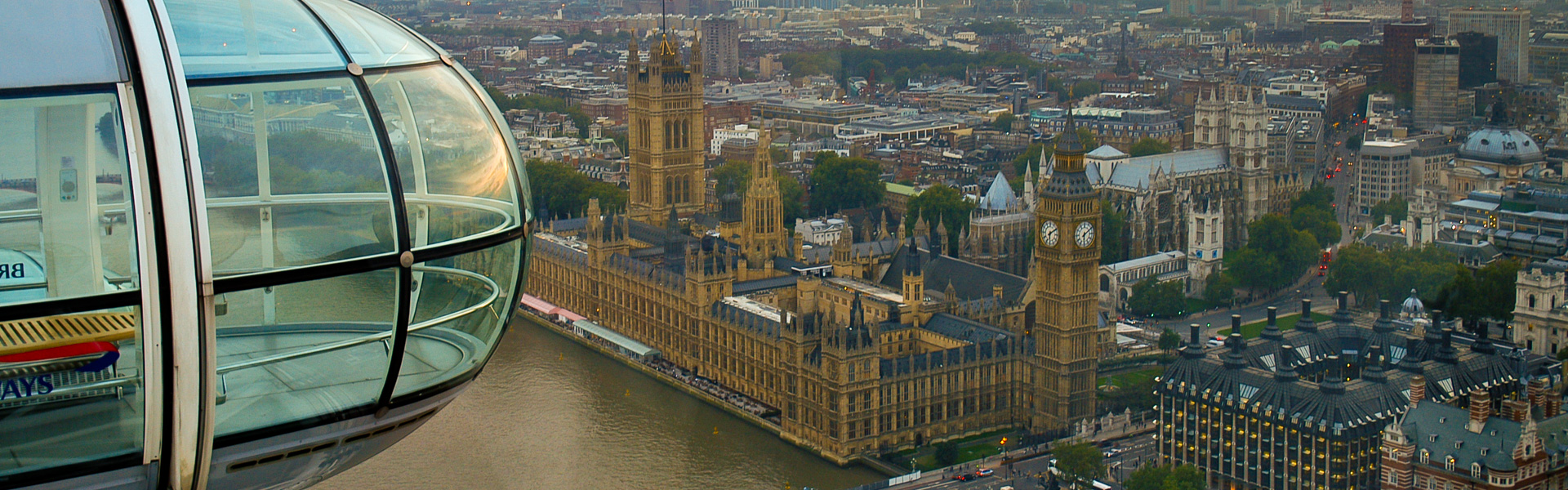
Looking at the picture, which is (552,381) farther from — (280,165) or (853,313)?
(280,165)

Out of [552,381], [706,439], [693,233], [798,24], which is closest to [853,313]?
[706,439]

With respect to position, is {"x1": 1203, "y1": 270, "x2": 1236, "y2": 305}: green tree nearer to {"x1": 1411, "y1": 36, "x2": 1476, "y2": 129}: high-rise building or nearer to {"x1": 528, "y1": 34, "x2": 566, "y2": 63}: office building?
{"x1": 1411, "y1": 36, "x2": 1476, "y2": 129}: high-rise building

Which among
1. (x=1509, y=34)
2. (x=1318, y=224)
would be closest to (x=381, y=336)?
(x=1318, y=224)

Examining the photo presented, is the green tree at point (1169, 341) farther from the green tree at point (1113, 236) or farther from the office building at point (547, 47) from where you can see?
the office building at point (547, 47)

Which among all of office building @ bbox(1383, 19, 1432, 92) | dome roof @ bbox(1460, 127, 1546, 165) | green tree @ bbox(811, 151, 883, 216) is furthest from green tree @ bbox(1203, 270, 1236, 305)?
office building @ bbox(1383, 19, 1432, 92)

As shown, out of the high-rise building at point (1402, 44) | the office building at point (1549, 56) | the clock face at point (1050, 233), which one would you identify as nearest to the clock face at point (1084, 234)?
the clock face at point (1050, 233)
